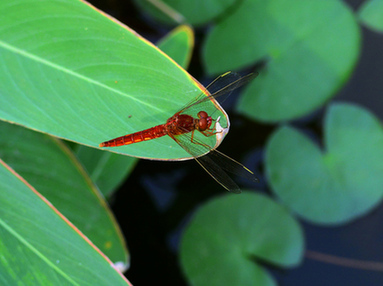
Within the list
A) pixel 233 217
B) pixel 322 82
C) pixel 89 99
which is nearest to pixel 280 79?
pixel 322 82

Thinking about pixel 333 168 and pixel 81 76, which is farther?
pixel 333 168

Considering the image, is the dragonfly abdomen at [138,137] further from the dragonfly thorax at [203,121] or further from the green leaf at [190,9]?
the green leaf at [190,9]

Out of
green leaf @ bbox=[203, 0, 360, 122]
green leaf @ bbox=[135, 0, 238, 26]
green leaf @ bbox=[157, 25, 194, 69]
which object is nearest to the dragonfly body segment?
green leaf @ bbox=[157, 25, 194, 69]

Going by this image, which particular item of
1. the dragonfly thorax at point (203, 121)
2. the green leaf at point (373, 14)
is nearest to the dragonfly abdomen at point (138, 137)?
the dragonfly thorax at point (203, 121)

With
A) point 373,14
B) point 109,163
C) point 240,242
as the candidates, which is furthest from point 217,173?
point 373,14

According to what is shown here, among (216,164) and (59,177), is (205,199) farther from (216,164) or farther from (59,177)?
(59,177)
